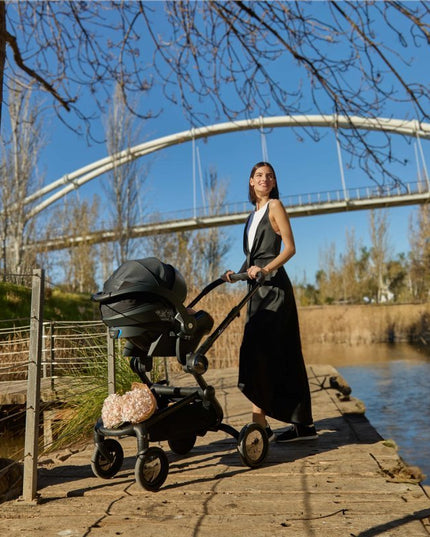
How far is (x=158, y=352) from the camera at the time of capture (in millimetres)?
2252

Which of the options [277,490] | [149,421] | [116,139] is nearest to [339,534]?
[277,490]

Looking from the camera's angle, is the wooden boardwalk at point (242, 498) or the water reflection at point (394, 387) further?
the water reflection at point (394, 387)

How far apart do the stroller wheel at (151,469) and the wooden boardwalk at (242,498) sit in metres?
0.04

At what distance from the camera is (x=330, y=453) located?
8.75ft

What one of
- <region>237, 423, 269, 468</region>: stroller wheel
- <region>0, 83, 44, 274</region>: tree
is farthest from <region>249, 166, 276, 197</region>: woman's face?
<region>0, 83, 44, 274</region>: tree

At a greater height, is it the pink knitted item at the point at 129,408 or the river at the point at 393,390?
the pink knitted item at the point at 129,408

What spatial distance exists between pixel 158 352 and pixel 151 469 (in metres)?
0.48

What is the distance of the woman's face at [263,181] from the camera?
2943 millimetres

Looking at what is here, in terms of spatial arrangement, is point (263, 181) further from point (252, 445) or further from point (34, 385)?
point (34, 385)

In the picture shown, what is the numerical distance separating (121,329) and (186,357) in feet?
1.04

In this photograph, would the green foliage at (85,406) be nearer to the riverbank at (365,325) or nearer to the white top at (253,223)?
the white top at (253,223)

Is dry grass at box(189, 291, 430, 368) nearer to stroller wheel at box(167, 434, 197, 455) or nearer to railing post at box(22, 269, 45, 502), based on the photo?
stroller wheel at box(167, 434, 197, 455)

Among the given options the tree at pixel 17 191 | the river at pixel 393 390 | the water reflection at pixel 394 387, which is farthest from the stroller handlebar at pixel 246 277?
the tree at pixel 17 191

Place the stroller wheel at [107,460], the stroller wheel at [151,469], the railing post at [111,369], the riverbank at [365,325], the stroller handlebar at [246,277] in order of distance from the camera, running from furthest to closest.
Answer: the riverbank at [365,325] → the railing post at [111,369] → the stroller handlebar at [246,277] → the stroller wheel at [107,460] → the stroller wheel at [151,469]
